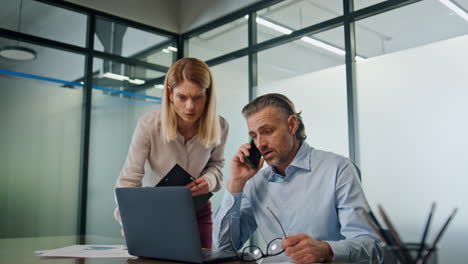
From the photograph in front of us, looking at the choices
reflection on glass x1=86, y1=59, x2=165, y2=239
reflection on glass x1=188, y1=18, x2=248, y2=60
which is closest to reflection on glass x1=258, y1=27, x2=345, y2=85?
reflection on glass x1=188, y1=18, x2=248, y2=60

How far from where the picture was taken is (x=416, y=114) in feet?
11.8

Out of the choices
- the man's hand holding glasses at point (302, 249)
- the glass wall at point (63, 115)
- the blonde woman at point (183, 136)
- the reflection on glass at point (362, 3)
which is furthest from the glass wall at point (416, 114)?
the glass wall at point (63, 115)

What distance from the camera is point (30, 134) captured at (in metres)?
4.51

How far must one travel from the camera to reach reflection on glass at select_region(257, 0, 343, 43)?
14.2ft

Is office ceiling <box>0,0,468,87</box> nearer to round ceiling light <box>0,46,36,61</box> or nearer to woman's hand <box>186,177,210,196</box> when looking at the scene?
round ceiling light <box>0,46,36,61</box>

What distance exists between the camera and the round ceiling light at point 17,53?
4.42 metres

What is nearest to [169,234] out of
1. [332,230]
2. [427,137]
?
[332,230]

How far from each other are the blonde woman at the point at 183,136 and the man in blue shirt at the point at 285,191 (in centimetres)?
22

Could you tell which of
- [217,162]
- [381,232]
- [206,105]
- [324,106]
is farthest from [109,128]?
[381,232]

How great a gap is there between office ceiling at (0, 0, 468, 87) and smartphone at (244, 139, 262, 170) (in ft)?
7.93

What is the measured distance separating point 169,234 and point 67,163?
3.85 m

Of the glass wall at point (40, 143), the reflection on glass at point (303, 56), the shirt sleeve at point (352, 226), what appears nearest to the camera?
the shirt sleeve at point (352, 226)

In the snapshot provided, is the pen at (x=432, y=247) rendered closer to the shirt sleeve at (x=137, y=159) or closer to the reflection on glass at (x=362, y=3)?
the shirt sleeve at (x=137, y=159)

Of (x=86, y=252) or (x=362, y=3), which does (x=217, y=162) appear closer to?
(x=86, y=252)
